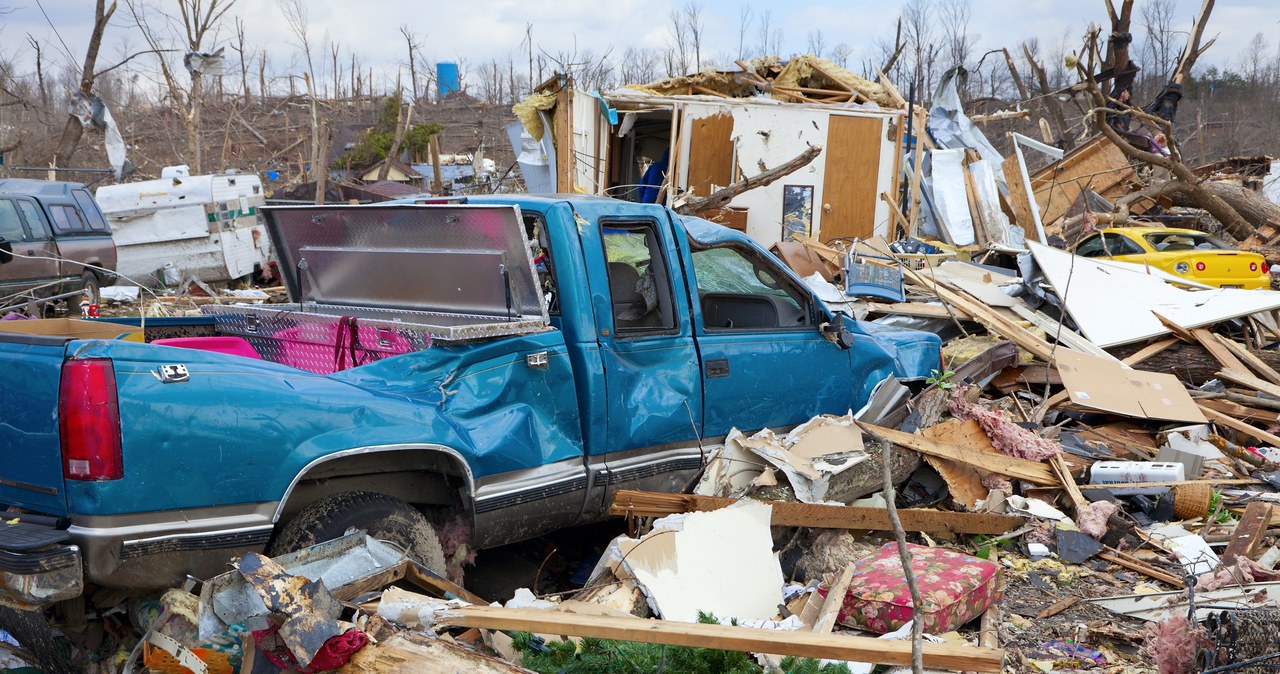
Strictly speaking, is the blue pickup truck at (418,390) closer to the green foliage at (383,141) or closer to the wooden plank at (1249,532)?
the wooden plank at (1249,532)

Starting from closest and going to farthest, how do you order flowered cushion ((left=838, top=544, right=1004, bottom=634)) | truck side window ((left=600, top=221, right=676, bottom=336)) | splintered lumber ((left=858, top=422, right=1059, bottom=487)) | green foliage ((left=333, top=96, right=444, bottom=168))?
flowered cushion ((left=838, top=544, right=1004, bottom=634)) → truck side window ((left=600, top=221, right=676, bottom=336)) → splintered lumber ((left=858, top=422, right=1059, bottom=487)) → green foliage ((left=333, top=96, right=444, bottom=168))

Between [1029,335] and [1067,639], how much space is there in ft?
15.0

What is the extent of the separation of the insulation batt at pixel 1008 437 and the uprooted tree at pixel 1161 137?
8.52 meters

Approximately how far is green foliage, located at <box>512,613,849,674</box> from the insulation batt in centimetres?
314

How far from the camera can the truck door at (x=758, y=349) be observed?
509 cm

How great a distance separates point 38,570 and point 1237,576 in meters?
5.01

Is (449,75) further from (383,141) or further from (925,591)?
(925,591)

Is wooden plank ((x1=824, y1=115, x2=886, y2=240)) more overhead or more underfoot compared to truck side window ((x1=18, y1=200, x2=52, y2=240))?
more overhead

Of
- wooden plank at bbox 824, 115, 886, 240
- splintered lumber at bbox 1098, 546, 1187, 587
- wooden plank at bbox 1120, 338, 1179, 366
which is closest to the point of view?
splintered lumber at bbox 1098, 546, 1187, 587

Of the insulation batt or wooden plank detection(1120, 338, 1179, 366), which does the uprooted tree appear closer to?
wooden plank detection(1120, 338, 1179, 366)

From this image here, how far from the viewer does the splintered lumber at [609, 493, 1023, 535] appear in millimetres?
4465

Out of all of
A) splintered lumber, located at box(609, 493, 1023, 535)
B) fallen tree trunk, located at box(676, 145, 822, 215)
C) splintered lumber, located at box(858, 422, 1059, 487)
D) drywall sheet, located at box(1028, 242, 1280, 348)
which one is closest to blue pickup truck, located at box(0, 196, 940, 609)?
splintered lumber, located at box(609, 493, 1023, 535)

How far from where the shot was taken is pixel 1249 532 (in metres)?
5.05

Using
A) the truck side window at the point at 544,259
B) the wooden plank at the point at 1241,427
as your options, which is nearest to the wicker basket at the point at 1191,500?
the wooden plank at the point at 1241,427
